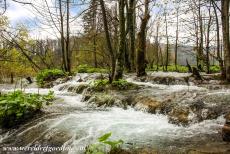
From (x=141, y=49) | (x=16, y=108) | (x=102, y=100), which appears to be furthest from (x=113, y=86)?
(x=16, y=108)

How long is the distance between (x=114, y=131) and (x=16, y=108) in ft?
8.84

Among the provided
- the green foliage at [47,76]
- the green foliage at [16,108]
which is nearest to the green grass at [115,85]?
the green foliage at [16,108]

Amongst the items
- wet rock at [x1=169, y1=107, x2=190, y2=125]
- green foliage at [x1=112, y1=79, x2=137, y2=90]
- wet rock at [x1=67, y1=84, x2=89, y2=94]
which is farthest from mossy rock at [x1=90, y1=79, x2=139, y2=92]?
wet rock at [x1=169, y1=107, x2=190, y2=125]

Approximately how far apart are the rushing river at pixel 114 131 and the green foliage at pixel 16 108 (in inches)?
12.3

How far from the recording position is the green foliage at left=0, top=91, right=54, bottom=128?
6.97m

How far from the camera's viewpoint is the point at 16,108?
23.7ft

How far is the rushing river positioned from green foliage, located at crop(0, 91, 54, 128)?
1.03ft

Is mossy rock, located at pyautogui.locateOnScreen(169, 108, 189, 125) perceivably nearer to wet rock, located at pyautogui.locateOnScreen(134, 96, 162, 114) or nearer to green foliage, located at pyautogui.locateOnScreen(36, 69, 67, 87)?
wet rock, located at pyautogui.locateOnScreen(134, 96, 162, 114)

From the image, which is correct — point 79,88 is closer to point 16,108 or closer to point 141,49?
point 141,49

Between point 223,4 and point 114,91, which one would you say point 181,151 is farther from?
point 223,4

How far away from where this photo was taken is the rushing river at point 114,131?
16.8 ft

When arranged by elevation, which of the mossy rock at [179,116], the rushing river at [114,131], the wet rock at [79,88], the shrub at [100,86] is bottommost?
the rushing river at [114,131]

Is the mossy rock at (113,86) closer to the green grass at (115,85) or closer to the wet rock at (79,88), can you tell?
the green grass at (115,85)

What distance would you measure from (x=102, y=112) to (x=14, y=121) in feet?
7.39
